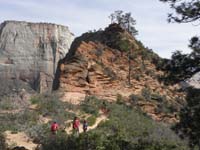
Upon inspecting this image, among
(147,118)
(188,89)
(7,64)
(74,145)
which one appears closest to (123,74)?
(147,118)

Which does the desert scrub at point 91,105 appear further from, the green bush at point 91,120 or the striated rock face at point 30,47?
the striated rock face at point 30,47

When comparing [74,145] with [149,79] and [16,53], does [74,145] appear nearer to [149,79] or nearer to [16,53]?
[149,79]

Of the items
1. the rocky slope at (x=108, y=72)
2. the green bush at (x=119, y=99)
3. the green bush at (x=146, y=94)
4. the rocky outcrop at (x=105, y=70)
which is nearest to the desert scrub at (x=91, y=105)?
the rocky slope at (x=108, y=72)

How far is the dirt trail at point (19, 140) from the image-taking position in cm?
2463

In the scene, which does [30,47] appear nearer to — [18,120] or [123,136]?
[18,120]

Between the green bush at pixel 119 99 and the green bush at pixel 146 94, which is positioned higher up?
the green bush at pixel 146 94

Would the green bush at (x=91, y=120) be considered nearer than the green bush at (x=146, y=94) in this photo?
Yes

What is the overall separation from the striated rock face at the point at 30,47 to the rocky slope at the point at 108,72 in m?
43.4

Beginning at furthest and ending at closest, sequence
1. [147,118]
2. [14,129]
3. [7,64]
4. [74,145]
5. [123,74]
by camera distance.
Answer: [7,64] → [123,74] → [147,118] → [14,129] → [74,145]

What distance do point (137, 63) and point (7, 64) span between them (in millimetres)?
47104

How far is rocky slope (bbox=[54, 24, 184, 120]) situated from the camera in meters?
34.8

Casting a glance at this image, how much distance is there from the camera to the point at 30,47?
86625mm

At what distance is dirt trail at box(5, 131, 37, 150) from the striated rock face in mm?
55754

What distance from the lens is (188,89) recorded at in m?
17.1
